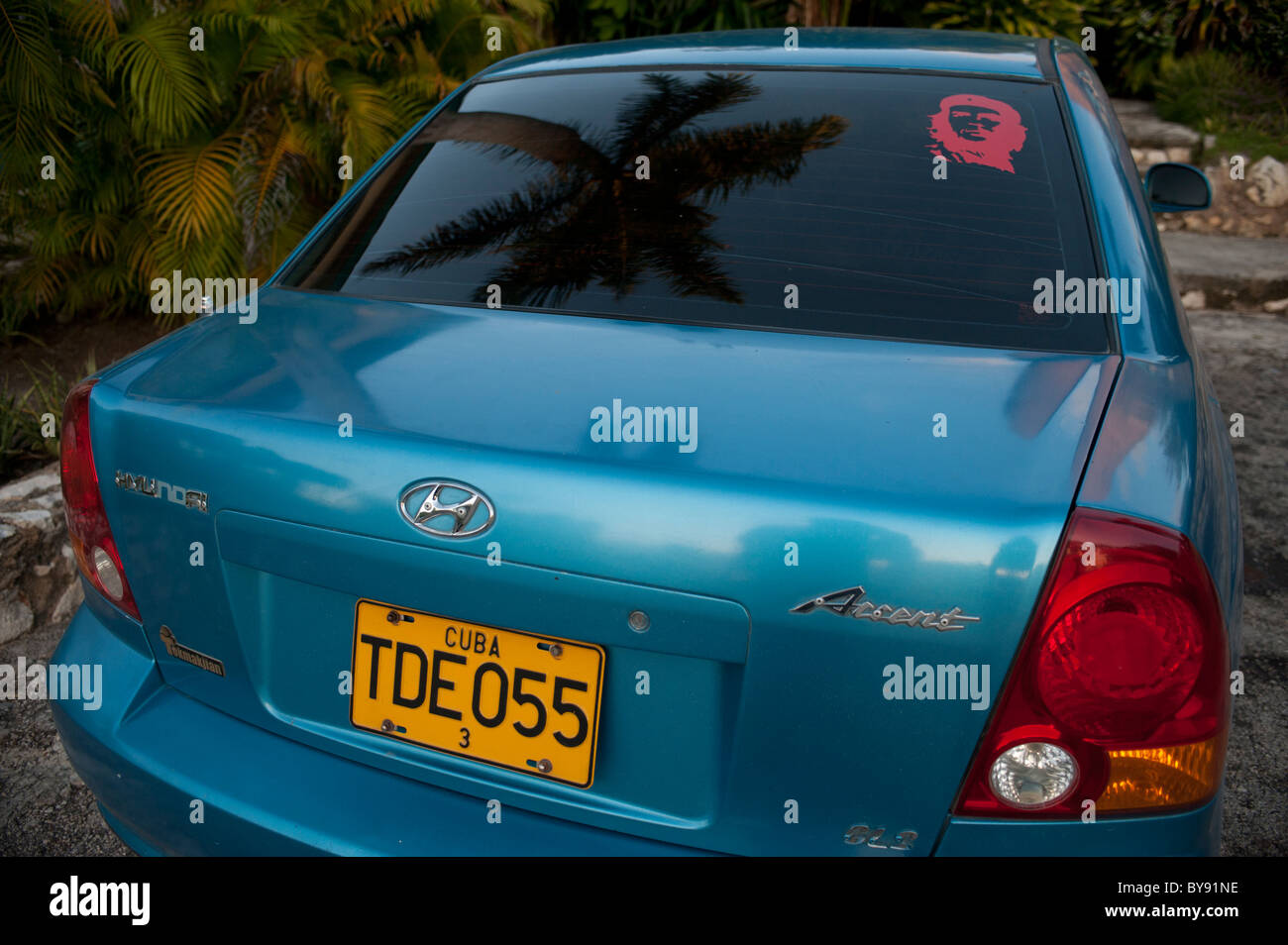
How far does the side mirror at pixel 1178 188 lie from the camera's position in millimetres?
3107

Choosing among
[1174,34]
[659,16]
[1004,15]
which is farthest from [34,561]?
[1174,34]

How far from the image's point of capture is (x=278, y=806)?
1397mm

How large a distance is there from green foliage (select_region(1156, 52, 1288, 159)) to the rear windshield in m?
7.42

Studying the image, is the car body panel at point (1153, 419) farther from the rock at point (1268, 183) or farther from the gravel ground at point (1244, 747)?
the rock at point (1268, 183)

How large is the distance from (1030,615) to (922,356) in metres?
0.45

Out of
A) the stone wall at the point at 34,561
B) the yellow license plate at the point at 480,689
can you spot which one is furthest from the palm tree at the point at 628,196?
the stone wall at the point at 34,561

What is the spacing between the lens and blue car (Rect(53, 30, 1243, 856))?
1.14 meters

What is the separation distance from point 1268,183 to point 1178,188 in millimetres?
5769

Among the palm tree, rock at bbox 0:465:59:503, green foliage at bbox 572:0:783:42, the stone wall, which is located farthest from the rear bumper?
green foliage at bbox 572:0:783:42

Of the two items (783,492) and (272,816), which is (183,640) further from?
(783,492)

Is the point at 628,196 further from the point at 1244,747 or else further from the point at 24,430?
the point at 24,430

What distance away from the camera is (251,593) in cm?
143

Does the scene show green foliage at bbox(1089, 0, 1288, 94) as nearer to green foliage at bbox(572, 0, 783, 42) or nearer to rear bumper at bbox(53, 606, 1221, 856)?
green foliage at bbox(572, 0, 783, 42)
